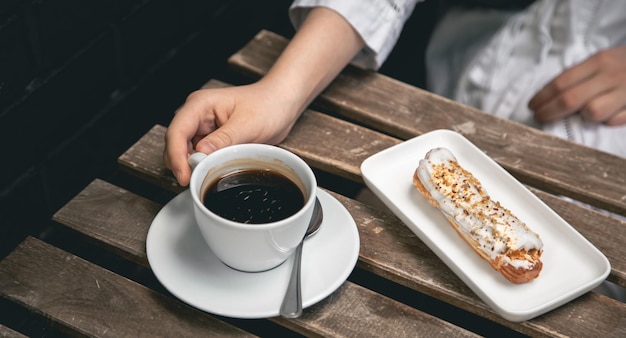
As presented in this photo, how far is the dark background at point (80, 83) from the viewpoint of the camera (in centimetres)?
99

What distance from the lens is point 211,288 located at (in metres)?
0.70

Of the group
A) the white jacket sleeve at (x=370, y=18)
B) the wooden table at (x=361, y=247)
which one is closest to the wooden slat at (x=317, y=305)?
the wooden table at (x=361, y=247)

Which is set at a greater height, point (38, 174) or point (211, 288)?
point (211, 288)

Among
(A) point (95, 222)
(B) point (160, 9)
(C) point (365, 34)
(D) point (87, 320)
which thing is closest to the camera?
(D) point (87, 320)

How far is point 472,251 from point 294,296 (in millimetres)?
223

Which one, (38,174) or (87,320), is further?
(38,174)

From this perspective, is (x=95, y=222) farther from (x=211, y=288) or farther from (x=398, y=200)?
(x=398, y=200)

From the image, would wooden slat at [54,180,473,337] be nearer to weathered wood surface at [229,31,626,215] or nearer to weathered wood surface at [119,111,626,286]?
weathered wood surface at [119,111,626,286]

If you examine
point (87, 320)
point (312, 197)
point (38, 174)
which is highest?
point (312, 197)

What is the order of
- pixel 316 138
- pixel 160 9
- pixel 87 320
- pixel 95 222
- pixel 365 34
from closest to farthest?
pixel 87 320
pixel 95 222
pixel 316 138
pixel 365 34
pixel 160 9

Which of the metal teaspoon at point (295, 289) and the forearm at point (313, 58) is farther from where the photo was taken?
the forearm at point (313, 58)

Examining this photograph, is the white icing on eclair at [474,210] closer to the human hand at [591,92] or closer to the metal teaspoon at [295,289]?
the metal teaspoon at [295,289]

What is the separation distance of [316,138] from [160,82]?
21.0 inches

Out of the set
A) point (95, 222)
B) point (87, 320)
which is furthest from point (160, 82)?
point (87, 320)
